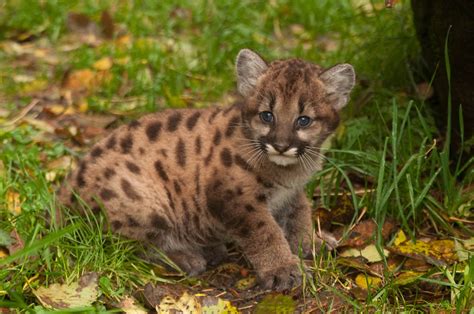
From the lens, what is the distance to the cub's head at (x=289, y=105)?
566 cm

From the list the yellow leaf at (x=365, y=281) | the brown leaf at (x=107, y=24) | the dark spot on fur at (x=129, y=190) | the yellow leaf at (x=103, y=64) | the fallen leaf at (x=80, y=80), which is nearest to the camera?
the yellow leaf at (x=365, y=281)

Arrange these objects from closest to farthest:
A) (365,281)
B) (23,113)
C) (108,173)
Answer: (365,281) < (108,173) < (23,113)

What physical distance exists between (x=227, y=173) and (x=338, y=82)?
1.08 meters

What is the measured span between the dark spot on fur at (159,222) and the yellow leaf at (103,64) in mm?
3402

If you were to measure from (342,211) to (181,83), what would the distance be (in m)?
3.05

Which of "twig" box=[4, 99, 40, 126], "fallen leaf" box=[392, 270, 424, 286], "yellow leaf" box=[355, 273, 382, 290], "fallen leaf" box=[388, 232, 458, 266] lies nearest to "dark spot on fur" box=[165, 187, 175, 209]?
"yellow leaf" box=[355, 273, 382, 290]

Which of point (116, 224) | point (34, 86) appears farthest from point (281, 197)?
point (34, 86)

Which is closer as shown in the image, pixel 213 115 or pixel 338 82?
pixel 338 82

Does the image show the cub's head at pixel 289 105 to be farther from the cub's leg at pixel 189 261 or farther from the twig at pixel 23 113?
the twig at pixel 23 113

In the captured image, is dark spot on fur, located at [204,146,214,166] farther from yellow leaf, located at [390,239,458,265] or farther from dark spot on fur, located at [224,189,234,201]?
yellow leaf, located at [390,239,458,265]

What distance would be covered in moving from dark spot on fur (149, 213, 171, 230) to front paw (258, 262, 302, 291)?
34.9 inches

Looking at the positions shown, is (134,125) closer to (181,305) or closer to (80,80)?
(181,305)

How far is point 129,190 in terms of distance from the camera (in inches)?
237

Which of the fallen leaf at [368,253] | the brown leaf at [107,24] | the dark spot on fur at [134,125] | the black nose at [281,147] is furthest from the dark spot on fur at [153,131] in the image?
the brown leaf at [107,24]
